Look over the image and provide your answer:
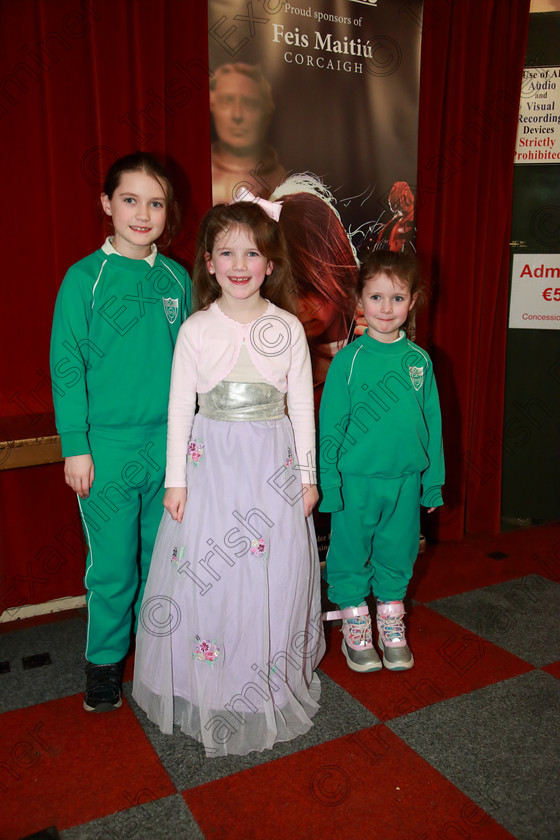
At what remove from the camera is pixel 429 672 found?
1.90m

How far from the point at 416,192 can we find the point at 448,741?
207 cm

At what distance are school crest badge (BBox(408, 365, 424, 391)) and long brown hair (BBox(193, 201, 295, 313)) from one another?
1.25 feet

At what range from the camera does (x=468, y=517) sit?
3.11 metres

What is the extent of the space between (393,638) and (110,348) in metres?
1.15

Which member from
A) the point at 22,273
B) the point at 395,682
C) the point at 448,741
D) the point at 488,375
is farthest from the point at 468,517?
the point at 22,273

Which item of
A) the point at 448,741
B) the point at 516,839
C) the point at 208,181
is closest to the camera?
the point at 516,839

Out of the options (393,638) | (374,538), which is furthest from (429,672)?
(374,538)

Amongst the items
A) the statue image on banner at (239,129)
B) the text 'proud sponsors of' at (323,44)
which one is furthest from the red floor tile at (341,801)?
the text 'proud sponsors of' at (323,44)

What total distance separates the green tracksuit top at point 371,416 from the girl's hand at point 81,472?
0.62 meters

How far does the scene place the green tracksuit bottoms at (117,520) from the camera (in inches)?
65.6

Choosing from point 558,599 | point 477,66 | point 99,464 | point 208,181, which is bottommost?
point 558,599

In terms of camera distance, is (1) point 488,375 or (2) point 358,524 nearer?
(2) point 358,524

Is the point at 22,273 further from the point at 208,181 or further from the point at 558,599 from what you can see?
the point at 558,599

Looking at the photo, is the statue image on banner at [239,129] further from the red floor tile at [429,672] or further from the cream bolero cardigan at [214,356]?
the red floor tile at [429,672]
